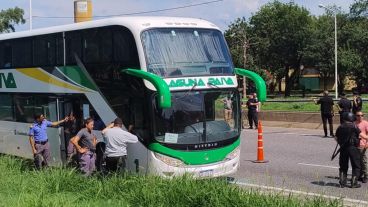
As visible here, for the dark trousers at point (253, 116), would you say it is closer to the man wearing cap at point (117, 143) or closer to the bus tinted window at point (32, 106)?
the bus tinted window at point (32, 106)

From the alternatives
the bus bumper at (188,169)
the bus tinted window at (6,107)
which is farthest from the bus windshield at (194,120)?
Answer: the bus tinted window at (6,107)

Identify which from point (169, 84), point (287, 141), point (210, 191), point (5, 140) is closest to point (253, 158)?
point (287, 141)

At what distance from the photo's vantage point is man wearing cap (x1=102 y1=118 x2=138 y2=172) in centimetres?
1070

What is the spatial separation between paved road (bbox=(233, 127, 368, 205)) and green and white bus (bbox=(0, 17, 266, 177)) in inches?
49.6

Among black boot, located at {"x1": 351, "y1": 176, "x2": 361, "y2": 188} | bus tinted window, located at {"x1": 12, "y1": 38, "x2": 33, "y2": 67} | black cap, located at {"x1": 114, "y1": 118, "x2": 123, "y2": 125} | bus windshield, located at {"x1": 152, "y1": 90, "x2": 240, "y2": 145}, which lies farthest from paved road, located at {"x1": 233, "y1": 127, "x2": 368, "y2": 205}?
bus tinted window, located at {"x1": 12, "y1": 38, "x2": 33, "y2": 67}

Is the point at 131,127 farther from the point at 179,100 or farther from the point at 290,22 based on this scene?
the point at 290,22

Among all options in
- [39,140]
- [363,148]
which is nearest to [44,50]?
[39,140]

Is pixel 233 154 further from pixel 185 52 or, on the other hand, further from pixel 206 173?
pixel 185 52

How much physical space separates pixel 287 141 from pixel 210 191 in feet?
41.1

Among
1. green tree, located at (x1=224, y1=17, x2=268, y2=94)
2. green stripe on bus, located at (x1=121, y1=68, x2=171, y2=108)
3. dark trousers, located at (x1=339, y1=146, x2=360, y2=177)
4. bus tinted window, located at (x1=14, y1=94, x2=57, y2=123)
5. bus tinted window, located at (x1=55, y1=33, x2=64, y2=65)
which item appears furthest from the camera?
green tree, located at (x1=224, y1=17, x2=268, y2=94)

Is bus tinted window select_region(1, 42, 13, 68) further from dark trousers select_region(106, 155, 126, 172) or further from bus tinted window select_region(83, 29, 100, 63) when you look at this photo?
dark trousers select_region(106, 155, 126, 172)

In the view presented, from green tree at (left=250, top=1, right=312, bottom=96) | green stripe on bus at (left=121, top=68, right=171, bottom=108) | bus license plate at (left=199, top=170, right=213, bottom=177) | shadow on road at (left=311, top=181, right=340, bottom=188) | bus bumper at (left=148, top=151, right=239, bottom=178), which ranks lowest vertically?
shadow on road at (left=311, top=181, right=340, bottom=188)

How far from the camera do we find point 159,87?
10.2 m

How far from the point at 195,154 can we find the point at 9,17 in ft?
212
